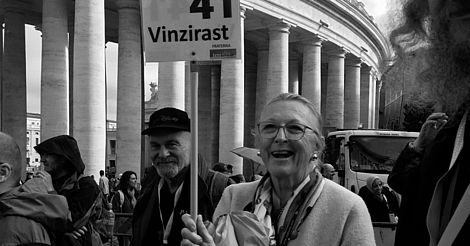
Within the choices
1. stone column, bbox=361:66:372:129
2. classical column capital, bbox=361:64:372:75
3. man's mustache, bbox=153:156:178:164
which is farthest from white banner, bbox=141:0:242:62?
classical column capital, bbox=361:64:372:75

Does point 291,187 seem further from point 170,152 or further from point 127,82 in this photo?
point 127,82

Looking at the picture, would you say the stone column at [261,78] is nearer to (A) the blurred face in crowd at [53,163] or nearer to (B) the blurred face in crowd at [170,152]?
(A) the blurred face in crowd at [53,163]

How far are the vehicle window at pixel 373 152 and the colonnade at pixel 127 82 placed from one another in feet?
19.3

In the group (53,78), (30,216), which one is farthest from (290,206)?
(53,78)

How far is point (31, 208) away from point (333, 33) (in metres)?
39.9

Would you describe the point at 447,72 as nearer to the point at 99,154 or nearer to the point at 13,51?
the point at 99,154

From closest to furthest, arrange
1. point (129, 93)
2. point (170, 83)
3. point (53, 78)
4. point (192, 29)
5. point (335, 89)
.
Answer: point (192, 29), point (53, 78), point (170, 83), point (129, 93), point (335, 89)

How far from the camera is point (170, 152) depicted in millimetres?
4711

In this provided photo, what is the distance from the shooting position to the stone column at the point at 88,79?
75.9 ft

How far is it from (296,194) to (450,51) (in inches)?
49.0

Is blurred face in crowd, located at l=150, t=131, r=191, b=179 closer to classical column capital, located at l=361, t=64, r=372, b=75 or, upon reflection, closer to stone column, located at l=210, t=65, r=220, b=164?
stone column, located at l=210, t=65, r=220, b=164

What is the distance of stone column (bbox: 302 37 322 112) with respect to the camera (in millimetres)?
38750

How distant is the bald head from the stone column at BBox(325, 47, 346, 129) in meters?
39.7

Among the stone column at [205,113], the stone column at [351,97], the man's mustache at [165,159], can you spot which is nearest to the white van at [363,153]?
the man's mustache at [165,159]
